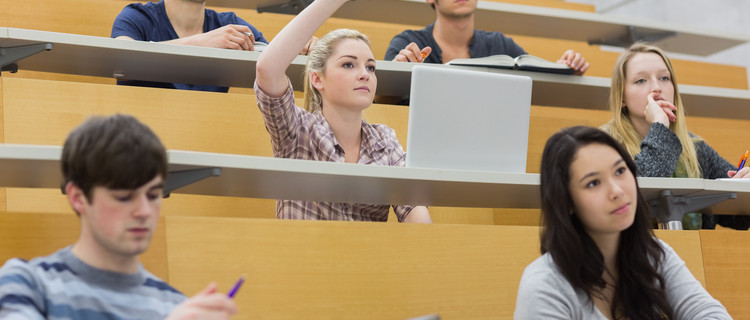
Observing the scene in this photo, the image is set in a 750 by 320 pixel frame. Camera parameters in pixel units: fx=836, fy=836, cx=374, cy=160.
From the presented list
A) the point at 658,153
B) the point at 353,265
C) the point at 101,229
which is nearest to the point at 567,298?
the point at 353,265

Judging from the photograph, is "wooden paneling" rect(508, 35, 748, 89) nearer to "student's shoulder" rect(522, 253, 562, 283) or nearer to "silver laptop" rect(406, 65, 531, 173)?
"silver laptop" rect(406, 65, 531, 173)

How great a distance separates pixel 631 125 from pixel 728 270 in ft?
1.95

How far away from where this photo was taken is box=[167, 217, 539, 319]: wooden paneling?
4.15ft

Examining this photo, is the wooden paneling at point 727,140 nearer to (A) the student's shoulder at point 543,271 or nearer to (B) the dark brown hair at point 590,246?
(B) the dark brown hair at point 590,246

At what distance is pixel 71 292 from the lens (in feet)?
3.04

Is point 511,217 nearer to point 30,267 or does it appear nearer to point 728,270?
point 728,270

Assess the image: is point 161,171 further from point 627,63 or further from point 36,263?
point 627,63

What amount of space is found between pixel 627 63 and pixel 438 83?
2.84 ft

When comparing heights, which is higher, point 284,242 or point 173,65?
point 173,65

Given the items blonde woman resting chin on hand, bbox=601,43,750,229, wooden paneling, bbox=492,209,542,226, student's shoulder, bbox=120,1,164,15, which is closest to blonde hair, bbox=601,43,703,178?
blonde woman resting chin on hand, bbox=601,43,750,229

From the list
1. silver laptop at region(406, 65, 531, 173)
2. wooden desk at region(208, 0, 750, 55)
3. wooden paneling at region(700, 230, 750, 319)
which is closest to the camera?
silver laptop at region(406, 65, 531, 173)

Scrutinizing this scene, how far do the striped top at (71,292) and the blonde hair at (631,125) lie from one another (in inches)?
53.0

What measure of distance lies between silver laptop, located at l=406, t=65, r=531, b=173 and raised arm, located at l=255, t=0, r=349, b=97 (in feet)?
0.75

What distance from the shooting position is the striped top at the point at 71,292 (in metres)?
0.89
